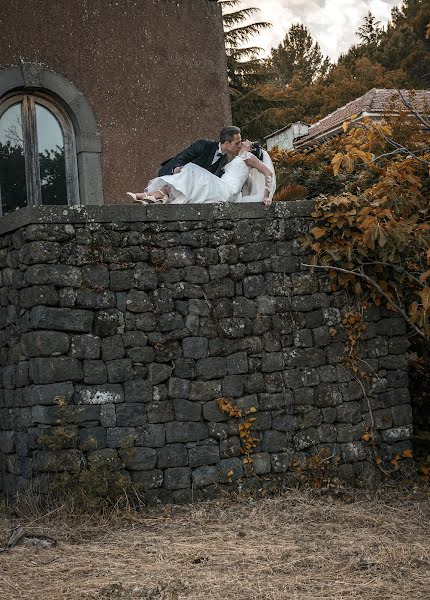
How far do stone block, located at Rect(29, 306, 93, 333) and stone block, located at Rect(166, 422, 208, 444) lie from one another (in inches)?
41.3

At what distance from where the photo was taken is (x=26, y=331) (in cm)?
761

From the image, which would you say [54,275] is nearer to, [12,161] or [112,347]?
[112,347]

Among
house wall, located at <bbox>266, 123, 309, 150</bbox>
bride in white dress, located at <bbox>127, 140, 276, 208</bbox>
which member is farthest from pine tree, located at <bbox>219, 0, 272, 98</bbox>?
bride in white dress, located at <bbox>127, 140, 276, 208</bbox>

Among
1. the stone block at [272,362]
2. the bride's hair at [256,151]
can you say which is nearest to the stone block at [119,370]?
the stone block at [272,362]

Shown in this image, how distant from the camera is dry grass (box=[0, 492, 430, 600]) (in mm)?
5637

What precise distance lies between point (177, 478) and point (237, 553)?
1.46m

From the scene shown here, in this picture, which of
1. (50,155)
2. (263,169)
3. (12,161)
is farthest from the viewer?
(50,155)

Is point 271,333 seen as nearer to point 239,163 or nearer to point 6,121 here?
point 239,163

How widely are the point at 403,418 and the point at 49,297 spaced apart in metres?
3.45

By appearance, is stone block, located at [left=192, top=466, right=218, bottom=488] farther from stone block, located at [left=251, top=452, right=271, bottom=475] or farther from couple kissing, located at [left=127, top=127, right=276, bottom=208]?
couple kissing, located at [left=127, top=127, right=276, bottom=208]

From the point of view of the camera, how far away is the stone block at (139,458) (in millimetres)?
7507

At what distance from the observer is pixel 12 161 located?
10.3 m

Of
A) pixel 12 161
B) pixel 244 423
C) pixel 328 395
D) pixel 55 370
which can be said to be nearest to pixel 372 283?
pixel 328 395

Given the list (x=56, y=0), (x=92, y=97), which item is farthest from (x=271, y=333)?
(x=56, y=0)
